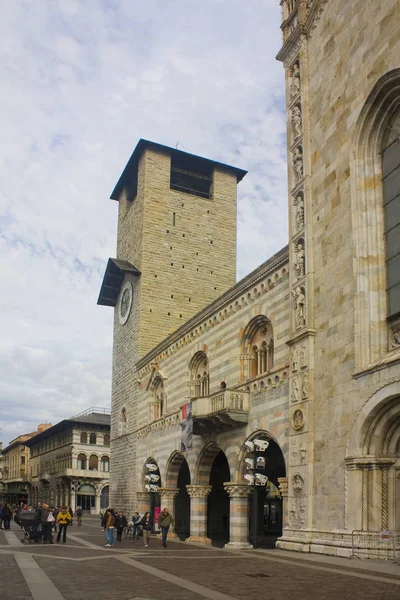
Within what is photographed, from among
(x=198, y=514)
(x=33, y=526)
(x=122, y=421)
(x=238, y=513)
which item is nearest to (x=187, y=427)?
(x=198, y=514)

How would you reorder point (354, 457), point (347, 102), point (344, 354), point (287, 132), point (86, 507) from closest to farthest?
point (354, 457) < point (344, 354) < point (347, 102) < point (287, 132) < point (86, 507)

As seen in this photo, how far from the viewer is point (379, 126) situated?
65.6ft

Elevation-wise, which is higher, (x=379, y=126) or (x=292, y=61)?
(x=292, y=61)

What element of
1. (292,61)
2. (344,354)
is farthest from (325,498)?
(292,61)

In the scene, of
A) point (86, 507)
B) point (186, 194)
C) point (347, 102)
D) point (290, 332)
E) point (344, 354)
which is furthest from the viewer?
point (86, 507)

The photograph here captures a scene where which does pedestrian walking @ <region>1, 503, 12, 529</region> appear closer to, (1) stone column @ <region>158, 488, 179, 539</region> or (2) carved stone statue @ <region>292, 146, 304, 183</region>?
(1) stone column @ <region>158, 488, 179, 539</region>

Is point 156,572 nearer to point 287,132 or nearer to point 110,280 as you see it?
point 287,132

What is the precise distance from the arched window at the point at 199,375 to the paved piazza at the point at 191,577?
11.3m

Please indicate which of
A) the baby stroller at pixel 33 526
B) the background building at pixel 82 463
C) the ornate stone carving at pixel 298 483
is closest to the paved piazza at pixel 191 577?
the ornate stone carving at pixel 298 483

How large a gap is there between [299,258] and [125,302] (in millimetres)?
25642

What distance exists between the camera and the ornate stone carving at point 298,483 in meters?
21.1

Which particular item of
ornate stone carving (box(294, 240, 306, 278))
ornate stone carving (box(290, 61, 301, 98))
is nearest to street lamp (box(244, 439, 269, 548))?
ornate stone carving (box(294, 240, 306, 278))

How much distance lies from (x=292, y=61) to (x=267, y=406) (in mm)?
12539

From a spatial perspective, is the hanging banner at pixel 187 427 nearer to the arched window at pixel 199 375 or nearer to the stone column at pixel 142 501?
the arched window at pixel 199 375
